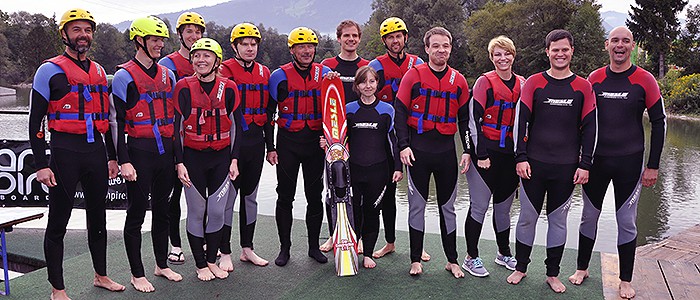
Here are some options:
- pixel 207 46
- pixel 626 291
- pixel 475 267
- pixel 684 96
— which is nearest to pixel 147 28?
pixel 207 46

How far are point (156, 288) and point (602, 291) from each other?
3298 mm

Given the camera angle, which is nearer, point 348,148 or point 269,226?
point 348,148

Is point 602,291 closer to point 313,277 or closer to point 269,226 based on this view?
point 313,277

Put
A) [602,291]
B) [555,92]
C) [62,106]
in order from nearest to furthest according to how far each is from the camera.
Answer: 1. [62,106]
2. [555,92]
3. [602,291]

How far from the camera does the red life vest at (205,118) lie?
147 inches

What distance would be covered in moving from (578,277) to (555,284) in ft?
0.93

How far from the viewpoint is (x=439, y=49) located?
12.9 feet

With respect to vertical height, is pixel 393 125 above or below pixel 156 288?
above

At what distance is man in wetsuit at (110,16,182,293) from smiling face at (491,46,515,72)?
2.37 m

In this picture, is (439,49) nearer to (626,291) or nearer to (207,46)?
(207,46)

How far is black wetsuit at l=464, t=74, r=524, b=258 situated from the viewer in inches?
154

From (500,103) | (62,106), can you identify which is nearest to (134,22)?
(62,106)

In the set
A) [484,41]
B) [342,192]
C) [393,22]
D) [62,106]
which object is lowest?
[342,192]

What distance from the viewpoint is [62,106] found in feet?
10.8
